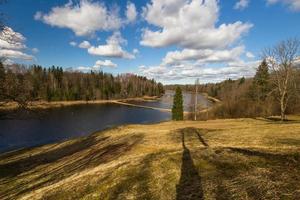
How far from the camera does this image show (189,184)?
281 inches

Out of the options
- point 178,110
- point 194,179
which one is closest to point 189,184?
point 194,179

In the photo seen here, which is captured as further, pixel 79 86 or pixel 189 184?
pixel 79 86

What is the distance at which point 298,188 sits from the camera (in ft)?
19.4

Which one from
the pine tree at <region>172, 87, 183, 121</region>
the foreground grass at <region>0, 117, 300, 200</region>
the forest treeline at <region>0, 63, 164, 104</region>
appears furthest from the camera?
the forest treeline at <region>0, 63, 164, 104</region>

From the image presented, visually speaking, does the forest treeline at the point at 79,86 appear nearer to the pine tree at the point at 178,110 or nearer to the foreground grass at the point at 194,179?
the pine tree at the point at 178,110

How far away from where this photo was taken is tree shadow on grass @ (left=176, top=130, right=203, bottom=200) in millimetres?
6363

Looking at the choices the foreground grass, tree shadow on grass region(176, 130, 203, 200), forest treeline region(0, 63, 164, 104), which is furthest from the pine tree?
forest treeline region(0, 63, 164, 104)

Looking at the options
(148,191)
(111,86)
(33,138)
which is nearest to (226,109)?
(33,138)

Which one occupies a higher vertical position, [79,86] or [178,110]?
[79,86]

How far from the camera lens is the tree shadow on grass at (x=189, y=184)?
20.9 ft

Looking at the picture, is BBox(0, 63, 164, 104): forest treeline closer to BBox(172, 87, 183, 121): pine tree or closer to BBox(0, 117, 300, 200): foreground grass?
BBox(172, 87, 183, 121): pine tree

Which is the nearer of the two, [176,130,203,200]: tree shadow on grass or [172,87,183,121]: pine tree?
[176,130,203,200]: tree shadow on grass

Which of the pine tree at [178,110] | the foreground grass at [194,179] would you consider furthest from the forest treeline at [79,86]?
the foreground grass at [194,179]

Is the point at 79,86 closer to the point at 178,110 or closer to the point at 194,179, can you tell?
the point at 178,110
